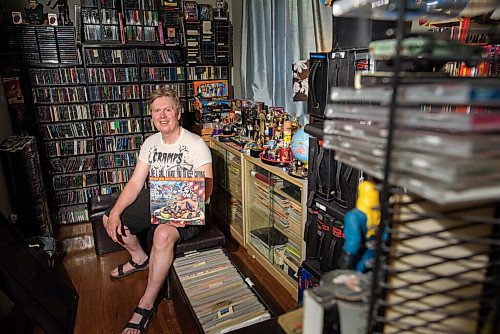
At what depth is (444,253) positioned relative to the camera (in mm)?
561

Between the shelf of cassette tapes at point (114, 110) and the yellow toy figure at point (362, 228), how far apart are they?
3396 millimetres

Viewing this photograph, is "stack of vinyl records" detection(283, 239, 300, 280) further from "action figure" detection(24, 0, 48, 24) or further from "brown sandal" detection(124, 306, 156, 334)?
"action figure" detection(24, 0, 48, 24)

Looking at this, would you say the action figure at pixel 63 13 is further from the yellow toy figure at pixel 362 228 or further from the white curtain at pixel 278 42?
the yellow toy figure at pixel 362 228

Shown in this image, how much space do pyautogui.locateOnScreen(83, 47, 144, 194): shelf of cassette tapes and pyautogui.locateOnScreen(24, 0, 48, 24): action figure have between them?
42 cm

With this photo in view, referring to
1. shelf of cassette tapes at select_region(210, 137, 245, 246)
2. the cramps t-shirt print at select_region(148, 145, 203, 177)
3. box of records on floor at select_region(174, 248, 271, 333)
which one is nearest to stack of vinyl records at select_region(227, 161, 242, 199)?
shelf of cassette tapes at select_region(210, 137, 245, 246)

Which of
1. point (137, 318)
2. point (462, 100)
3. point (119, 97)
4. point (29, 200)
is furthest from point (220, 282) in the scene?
point (119, 97)

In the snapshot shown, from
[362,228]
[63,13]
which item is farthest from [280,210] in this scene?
[63,13]

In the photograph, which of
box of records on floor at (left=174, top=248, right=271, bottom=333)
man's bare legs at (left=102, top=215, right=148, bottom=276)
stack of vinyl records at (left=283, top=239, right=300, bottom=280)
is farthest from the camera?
man's bare legs at (left=102, top=215, right=148, bottom=276)

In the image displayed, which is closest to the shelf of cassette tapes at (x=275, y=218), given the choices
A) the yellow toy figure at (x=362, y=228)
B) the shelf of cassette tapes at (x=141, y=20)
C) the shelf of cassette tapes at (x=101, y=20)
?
the yellow toy figure at (x=362, y=228)

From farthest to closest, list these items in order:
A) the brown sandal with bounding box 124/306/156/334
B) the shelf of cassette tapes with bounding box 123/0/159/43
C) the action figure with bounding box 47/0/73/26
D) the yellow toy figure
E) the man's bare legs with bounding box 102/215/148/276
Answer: the shelf of cassette tapes with bounding box 123/0/159/43 → the action figure with bounding box 47/0/73/26 → the man's bare legs with bounding box 102/215/148/276 → the brown sandal with bounding box 124/306/156/334 → the yellow toy figure

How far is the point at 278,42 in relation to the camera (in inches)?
118

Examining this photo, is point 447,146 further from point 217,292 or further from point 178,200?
point 178,200

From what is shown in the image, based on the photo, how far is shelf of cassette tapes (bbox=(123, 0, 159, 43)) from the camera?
3447 millimetres

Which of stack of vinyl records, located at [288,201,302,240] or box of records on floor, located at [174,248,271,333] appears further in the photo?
stack of vinyl records, located at [288,201,302,240]
